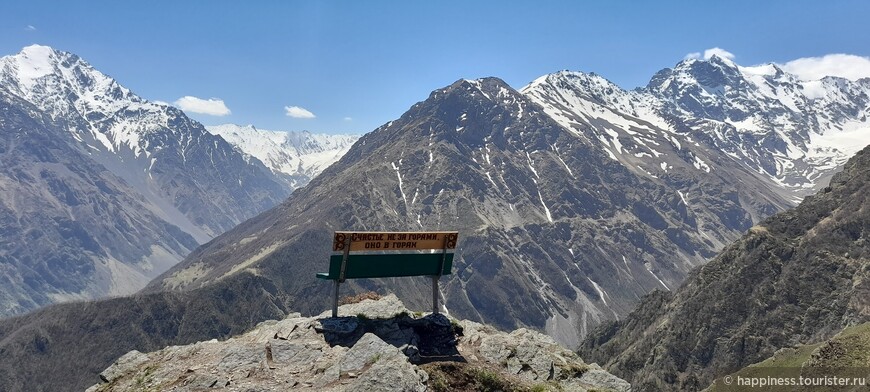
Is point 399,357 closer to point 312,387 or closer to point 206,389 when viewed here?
A: point 312,387

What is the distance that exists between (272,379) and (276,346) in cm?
283

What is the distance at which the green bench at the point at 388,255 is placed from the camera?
32.9 meters

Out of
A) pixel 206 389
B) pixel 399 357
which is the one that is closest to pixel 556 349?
pixel 399 357

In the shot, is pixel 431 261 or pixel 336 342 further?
pixel 431 261

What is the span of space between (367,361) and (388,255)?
29.5 feet

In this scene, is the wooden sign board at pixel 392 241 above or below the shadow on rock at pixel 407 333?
above

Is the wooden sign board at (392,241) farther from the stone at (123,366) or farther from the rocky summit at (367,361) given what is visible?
the stone at (123,366)

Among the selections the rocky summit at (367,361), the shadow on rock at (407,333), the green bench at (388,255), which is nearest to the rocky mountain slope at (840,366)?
the rocky summit at (367,361)

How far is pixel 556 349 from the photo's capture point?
112 feet

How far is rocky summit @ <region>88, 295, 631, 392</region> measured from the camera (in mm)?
25156

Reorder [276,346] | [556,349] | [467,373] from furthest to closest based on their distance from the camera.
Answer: [556,349] → [276,346] → [467,373]

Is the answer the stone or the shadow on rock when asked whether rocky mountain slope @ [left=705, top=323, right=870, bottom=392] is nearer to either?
the shadow on rock

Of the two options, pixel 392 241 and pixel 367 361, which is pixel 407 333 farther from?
pixel 367 361

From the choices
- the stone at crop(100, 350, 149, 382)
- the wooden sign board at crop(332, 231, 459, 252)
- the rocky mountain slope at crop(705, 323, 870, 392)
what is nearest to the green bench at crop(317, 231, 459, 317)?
the wooden sign board at crop(332, 231, 459, 252)
